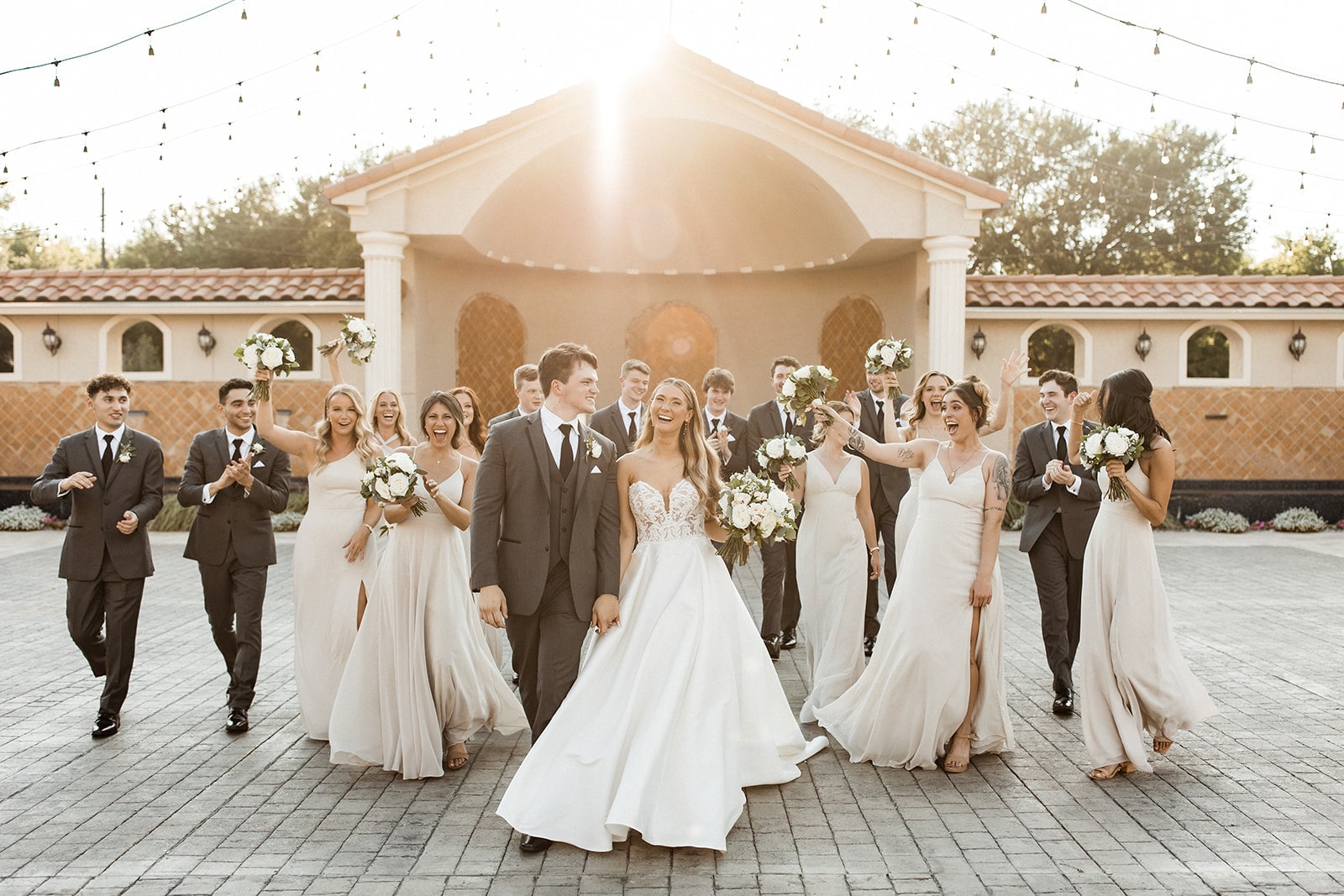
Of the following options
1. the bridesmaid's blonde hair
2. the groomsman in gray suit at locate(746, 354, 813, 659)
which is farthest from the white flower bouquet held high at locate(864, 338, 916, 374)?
the bridesmaid's blonde hair

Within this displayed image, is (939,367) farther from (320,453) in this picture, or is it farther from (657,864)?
(657,864)

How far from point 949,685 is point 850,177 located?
415 inches

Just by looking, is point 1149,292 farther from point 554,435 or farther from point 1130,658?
point 554,435

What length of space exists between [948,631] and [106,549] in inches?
198

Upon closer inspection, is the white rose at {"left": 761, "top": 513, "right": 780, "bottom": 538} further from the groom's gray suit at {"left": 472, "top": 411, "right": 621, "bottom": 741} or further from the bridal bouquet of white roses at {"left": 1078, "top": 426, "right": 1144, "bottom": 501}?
the bridal bouquet of white roses at {"left": 1078, "top": 426, "right": 1144, "bottom": 501}

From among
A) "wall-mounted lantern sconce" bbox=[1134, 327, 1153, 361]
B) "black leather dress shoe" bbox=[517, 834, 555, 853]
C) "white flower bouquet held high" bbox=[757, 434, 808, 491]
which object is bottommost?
"black leather dress shoe" bbox=[517, 834, 555, 853]

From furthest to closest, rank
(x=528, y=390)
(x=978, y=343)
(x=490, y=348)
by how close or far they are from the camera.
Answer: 1. (x=490, y=348)
2. (x=978, y=343)
3. (x=528, y=390)

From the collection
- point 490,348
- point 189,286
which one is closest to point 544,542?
point 189,286

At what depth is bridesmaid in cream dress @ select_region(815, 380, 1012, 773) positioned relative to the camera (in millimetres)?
5840

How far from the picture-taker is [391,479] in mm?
5578

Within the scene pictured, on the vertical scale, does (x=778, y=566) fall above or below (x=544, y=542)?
below

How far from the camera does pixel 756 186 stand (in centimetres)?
1791

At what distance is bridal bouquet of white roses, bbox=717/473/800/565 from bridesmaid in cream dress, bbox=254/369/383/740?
2.22 meters

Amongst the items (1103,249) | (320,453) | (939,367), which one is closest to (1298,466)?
(939,367)
